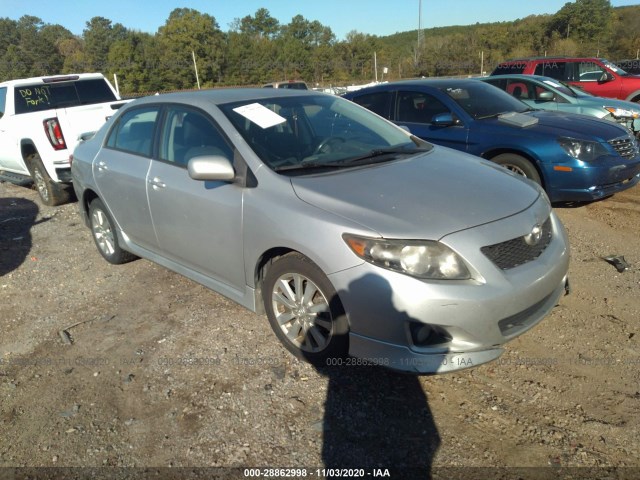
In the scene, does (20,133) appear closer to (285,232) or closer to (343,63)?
(285,232)

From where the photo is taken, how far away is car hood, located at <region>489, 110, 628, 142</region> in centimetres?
544

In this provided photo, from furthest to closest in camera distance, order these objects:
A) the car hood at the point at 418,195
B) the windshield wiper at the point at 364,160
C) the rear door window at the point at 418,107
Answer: the rear door window at the point at 418,107, the windshield wiper at the point at 364,160, the car hood at the point at 418,195

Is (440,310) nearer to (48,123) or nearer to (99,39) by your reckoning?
(48,123)

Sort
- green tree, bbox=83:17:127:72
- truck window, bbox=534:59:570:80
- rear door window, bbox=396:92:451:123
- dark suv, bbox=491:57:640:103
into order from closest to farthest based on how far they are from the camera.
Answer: rear door window, bbox=396:92:451:123 < dark suv, bbox=491:57:640:103 < truck window, bbox=534:59:570:80 < green tree, bbox=83:17:127:72

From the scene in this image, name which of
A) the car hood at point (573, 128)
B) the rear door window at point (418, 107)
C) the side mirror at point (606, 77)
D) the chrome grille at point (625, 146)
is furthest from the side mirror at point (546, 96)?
the side mirror at point (606, 77)

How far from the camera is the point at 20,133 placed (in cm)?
733

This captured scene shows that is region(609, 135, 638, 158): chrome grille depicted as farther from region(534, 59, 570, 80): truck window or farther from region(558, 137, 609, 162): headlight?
region(534, 59, 570, 80): truck window

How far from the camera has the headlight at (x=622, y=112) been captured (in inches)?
330

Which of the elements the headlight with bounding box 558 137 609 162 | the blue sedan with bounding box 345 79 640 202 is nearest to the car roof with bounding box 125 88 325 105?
the blue sedan with bounding box 345 79 640 202

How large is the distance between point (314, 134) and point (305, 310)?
4.69ft

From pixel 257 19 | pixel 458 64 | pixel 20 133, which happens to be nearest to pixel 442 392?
pixel 20 133

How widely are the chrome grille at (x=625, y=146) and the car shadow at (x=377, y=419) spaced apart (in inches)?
163

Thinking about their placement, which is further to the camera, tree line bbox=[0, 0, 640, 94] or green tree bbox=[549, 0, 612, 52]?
green tree bbox=[549, 0, 612, 52]

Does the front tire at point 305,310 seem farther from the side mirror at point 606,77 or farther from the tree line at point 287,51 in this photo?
the tree line at point 287,51
